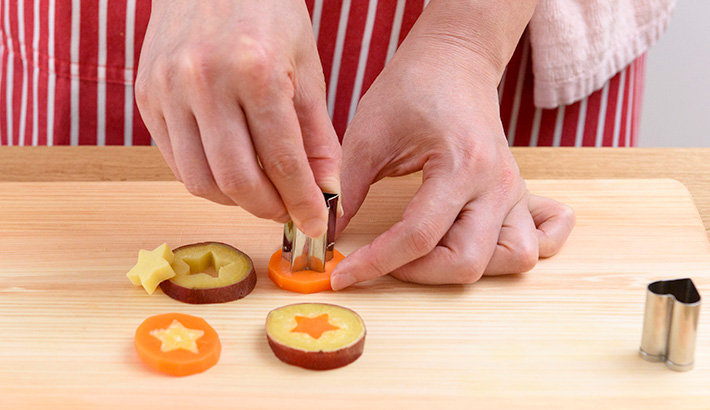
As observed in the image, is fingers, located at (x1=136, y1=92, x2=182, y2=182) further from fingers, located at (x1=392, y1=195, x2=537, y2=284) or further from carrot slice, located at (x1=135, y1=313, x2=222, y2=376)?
fingers, located at (x1=392, y1=195, x2=537, y2=284)

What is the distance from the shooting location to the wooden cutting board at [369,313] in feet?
3.34

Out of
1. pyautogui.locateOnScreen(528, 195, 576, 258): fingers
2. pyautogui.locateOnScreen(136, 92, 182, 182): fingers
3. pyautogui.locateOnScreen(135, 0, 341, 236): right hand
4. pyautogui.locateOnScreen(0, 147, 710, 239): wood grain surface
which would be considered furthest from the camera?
pyautogui.locateOnScreen(0, 147, 710, 239): wood grain surface

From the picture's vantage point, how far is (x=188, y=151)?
1.04 metres

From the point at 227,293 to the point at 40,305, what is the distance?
291 millimetres

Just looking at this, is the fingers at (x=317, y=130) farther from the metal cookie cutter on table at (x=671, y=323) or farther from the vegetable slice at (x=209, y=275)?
the metal cookie cutter on table at (x=671, y=323)

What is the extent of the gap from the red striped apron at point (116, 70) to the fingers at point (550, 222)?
474mm

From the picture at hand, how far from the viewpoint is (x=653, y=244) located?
1.43m

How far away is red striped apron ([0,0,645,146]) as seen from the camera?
1681mm

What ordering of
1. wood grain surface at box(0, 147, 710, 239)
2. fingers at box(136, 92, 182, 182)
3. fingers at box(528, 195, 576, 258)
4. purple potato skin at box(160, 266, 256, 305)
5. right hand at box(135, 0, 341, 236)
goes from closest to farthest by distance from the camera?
1. right hand at box(135, 0, 341, 236)
2. fingers at box(136, 92, 182, 182)
3. purple potato skin at box(160, 266, 256, 305)
4. fingers at box(528, 195, 576, 258)
5. wood grain surface at box(0, 147, 710, 239)

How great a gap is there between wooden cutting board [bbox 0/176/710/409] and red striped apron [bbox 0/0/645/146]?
27 centimetres

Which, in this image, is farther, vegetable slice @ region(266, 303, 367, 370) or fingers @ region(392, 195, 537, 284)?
fingers @ region(392, 195, 537, 284)

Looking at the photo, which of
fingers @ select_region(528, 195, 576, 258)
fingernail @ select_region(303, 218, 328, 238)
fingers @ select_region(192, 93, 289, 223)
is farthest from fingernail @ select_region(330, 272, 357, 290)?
fingers @ select_region(528, 195, 576, 258)

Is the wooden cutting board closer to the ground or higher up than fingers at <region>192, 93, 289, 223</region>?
closer to the ground

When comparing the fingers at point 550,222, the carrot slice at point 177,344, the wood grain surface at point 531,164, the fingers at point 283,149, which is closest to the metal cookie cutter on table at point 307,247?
the fingers at point 283,149
